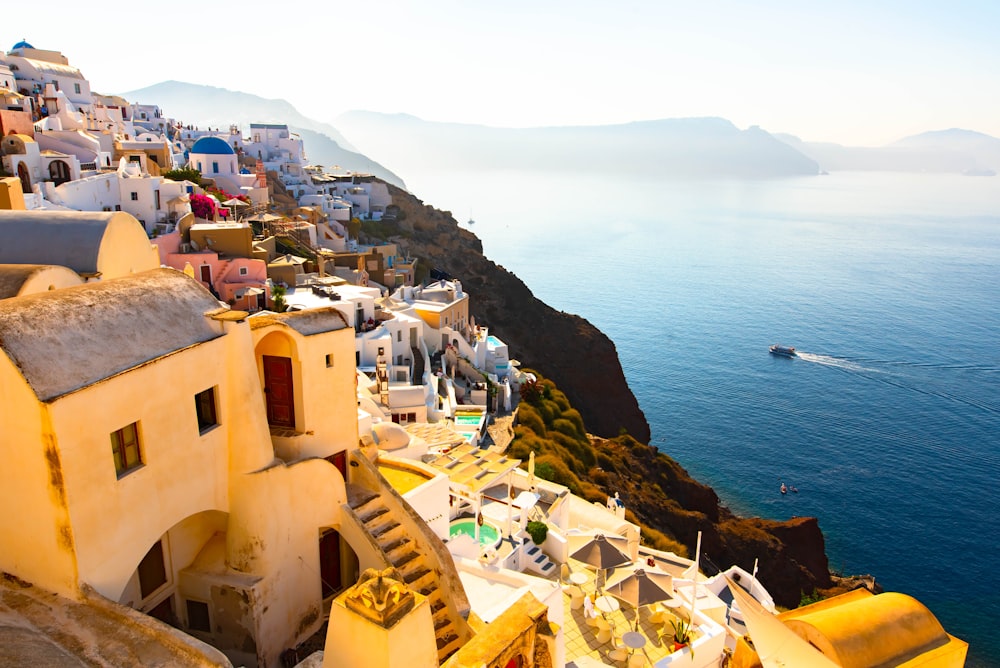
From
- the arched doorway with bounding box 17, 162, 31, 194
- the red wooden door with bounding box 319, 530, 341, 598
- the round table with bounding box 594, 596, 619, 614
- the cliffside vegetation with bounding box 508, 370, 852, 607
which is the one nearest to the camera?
the red wooden door with bounding box 319, 530, 341, 598

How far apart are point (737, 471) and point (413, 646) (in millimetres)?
47478

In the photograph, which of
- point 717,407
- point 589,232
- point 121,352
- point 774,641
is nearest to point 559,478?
point 774,641

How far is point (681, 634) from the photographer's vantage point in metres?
15.9

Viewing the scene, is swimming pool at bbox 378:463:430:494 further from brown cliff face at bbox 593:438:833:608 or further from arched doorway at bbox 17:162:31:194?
arched doorway at bbox 17:162:31:194

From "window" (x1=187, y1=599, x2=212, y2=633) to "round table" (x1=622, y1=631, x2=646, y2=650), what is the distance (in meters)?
9.13

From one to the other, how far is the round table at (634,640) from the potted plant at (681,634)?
34.4 inches

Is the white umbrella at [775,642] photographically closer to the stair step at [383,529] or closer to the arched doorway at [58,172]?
the stair step at [383,529]

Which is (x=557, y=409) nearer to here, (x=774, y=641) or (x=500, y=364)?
(x=500, y=364)

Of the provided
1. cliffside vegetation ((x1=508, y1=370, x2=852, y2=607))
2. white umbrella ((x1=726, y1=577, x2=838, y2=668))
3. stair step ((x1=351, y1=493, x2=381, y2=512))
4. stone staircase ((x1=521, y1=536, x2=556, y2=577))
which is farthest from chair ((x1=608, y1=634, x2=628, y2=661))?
cliffside vegetation ((x1=508, y1=370, x2=852, y2=607))

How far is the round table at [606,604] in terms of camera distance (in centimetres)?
1673

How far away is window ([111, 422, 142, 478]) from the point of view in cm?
841

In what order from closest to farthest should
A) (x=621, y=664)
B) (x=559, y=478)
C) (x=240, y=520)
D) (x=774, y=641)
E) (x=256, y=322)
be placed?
(x=774, y=641) < (x=240, y=520) < (x=256, y=322) < (x=621, y=664) < (x=559, y=478)

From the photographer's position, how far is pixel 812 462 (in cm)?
5175

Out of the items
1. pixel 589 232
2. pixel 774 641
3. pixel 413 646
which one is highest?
pixel 413 646
